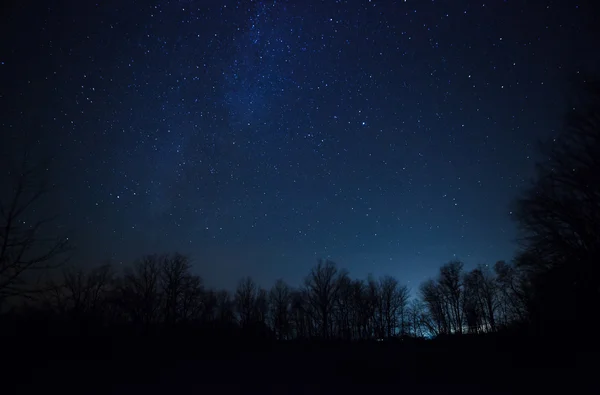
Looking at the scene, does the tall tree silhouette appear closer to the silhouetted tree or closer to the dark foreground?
the dark foreground

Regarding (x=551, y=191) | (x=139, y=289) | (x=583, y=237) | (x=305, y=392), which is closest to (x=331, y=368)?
(x=305, y=392)

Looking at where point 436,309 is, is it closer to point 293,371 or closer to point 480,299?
point 480,299

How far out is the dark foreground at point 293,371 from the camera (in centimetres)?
1073

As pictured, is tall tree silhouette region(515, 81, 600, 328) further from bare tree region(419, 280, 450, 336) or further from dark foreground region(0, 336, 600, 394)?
bare tree region(419, 280, 450, 336)

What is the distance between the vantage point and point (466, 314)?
58.8m

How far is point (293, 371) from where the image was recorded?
1437cm

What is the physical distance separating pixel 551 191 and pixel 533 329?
7.75 metres

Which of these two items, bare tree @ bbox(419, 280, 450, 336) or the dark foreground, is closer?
the dark foreground

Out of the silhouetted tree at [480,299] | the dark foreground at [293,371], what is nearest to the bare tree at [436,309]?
the silhouetted tree at [480,299]

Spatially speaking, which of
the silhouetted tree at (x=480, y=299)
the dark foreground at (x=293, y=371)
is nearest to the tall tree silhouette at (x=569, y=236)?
the dark foreground at (x=293, y=371)

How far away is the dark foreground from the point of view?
1073cm

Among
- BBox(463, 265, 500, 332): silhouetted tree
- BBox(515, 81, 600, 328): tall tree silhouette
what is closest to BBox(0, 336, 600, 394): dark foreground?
BBox(515, 81, 600, 328): tall tree silhouette

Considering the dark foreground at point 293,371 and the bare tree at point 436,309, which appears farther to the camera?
the bare tree at point 436,309

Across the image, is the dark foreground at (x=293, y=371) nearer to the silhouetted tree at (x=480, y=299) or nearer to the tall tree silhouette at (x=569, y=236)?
the tall tree silhouette at (x=569, y=236)
